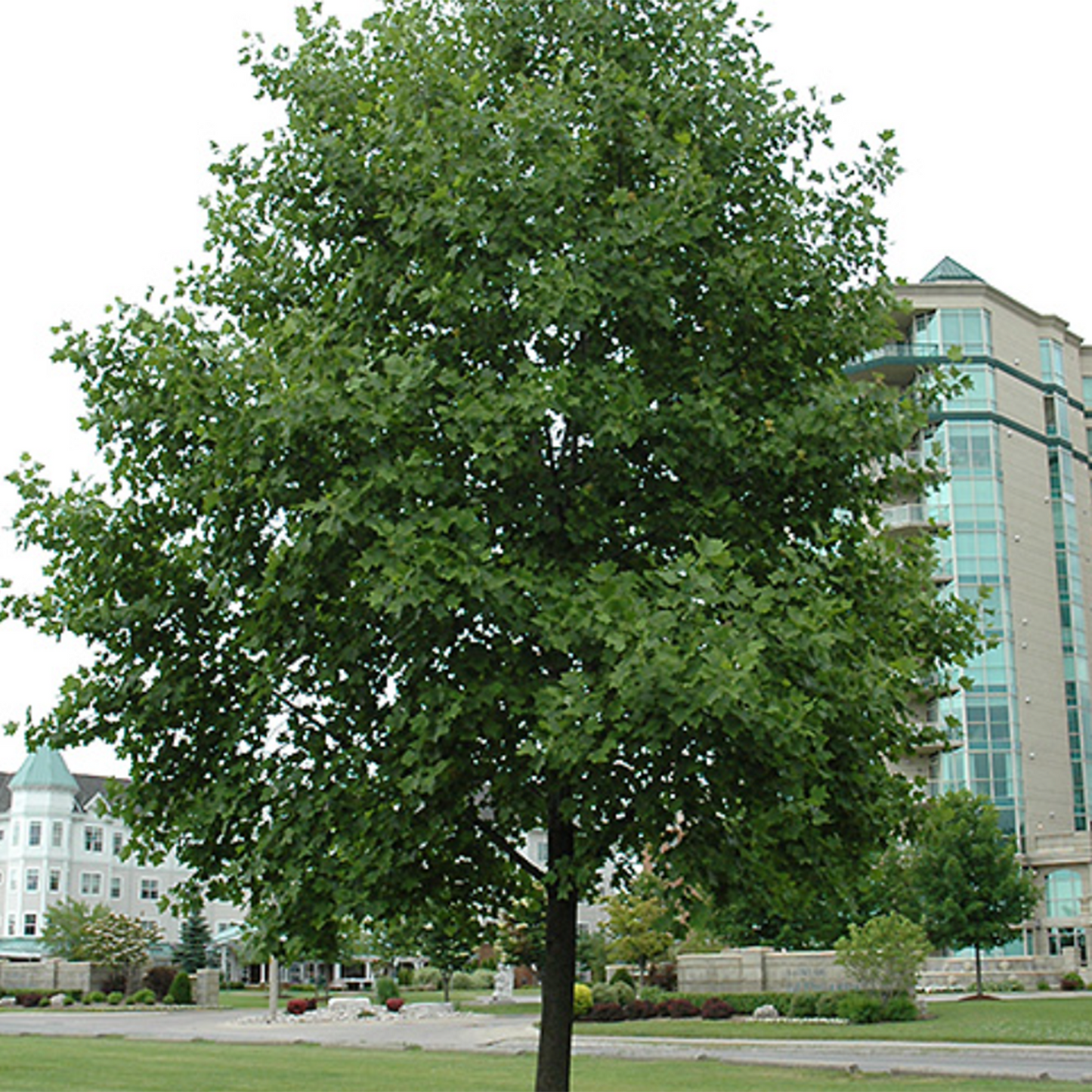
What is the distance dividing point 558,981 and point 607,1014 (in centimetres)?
3480

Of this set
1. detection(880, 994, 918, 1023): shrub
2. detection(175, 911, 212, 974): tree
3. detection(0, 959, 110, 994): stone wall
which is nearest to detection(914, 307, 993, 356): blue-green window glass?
detection(880, 994, 918, 1023): shrub

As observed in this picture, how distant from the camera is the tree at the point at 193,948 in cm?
7619

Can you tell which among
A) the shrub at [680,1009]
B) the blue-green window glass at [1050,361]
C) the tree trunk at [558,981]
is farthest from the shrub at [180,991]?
the blue-green window glass at [1050,361]

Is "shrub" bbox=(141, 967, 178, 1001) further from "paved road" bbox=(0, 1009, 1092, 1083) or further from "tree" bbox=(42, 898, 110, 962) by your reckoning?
"paved road" bbox=(0, 1009, 1092, 1083)

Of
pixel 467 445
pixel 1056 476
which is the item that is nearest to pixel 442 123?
pixel 467 445

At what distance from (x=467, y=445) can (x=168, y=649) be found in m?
2.90

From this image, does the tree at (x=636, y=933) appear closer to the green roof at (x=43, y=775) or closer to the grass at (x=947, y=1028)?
the grass at (x=947, y=1028)

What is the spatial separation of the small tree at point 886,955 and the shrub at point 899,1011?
140cm

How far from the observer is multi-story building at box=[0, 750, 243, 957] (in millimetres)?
95062

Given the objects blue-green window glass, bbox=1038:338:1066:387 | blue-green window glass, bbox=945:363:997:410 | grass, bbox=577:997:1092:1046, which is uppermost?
blue-green window glass, bbox=1038:338:1066:387

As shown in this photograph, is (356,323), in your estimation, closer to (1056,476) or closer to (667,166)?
(667,166)

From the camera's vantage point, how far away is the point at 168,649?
1023cm

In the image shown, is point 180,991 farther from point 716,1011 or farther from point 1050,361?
point 1050,361

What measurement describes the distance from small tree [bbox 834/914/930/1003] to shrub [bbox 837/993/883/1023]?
2.20ft
